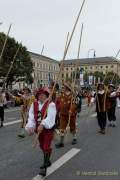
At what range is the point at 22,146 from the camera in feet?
32.6

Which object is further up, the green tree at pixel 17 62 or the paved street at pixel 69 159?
the green tree at pixel 17 62

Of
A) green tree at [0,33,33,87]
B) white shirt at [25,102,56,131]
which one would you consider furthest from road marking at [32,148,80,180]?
green tree at [0,33,33,87]

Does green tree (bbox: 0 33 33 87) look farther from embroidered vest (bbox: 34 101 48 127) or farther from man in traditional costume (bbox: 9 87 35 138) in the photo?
embroidered vest (bbox: 34 101 48 127)

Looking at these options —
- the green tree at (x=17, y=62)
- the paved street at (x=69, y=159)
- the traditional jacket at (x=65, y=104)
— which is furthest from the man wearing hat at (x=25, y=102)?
the green tree at (x=17, y=62)

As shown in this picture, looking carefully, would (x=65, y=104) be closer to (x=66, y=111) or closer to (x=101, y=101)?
(x=66, y=111)

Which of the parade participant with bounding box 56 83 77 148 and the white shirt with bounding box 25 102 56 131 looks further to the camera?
the parade participant with bounding box 56 83 77 148

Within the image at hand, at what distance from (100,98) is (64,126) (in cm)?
274

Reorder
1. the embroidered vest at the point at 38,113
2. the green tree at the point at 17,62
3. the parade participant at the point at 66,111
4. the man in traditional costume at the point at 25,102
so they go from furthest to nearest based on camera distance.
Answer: the green tree at the point at 17,62, the man in traditional costume at the point at 25,102, the parade participant at the point at 66,111, the embroidered vest at the point at 38,113

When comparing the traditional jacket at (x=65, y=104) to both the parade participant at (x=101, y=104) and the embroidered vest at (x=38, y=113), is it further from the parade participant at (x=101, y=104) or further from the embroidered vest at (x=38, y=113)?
the embroidered vest at (x=38, y=113)

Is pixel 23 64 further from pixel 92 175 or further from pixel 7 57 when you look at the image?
pixel 92 175

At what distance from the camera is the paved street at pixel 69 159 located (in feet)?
22.5

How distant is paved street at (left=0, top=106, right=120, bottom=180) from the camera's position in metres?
6.87

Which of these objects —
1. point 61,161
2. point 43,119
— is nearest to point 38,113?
point 43,119

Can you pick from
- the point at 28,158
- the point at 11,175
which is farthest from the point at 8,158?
the point at 11,175
